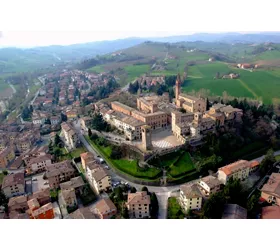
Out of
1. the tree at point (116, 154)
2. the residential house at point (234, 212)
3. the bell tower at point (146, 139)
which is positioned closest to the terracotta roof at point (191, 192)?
the residential house at point (234, 212)

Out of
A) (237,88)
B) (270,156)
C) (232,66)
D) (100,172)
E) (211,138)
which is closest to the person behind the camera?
(100,172)

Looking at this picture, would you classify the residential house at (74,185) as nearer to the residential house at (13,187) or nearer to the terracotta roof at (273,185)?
the residential house at (13,187)

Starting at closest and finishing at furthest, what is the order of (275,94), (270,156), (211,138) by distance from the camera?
1. (270,156)
2. (211,138)
3. (275,94)

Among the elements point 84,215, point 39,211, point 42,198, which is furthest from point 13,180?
point 84,215

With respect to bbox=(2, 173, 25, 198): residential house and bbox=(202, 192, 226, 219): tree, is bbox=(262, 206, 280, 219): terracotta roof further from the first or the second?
bbox=(2, 173, 25, 198): residential house

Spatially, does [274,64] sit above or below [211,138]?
above

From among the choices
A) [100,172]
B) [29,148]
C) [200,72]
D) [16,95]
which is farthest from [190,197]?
[16,95]

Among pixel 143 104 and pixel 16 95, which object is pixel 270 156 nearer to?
pixel 143 104
